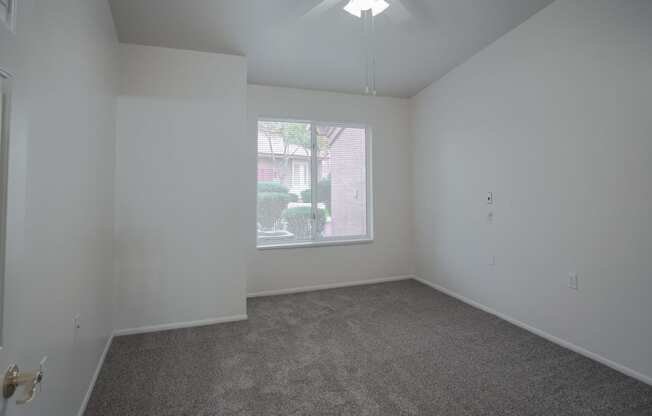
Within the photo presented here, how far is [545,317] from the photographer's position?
252 cm

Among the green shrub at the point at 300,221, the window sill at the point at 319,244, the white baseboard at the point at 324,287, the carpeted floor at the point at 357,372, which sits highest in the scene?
the green shrub at the point at 300,221

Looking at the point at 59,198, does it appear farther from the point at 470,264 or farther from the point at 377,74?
the point at 470,264

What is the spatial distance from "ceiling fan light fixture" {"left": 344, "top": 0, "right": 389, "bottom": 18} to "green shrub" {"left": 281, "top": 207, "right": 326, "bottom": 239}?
2354mm

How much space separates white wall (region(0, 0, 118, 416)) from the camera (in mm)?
753

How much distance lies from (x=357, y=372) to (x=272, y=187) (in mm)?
2472

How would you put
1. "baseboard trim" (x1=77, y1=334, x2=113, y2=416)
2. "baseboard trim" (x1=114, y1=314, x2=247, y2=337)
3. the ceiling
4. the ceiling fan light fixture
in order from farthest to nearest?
1. "baseboard trim" (x1=114, y1=314, x2=247, y2=337)
2. the ceiling
3. the ceiling fan light fixture
4. "baseboard trim" (x1=77, y1=334, x2=113, y2=416)

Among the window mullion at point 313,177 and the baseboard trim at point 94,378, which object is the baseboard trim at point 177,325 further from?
the window mullion at point 313,177

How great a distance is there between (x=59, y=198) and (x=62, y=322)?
583 mm

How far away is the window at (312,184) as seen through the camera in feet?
12.7

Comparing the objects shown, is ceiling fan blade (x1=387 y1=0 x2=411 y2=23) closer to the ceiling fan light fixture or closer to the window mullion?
the ceiling fan light fixture

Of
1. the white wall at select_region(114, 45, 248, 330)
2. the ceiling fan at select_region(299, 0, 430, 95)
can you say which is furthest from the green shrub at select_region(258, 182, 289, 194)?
the ceiling fan at select_region(299, 0, 430, 95)

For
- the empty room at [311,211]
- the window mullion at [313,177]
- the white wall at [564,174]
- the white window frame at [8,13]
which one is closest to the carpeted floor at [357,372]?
the empty room at [311,211]

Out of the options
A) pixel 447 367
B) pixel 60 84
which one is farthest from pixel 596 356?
pixel 60 84

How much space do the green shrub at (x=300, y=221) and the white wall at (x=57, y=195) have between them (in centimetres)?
210
